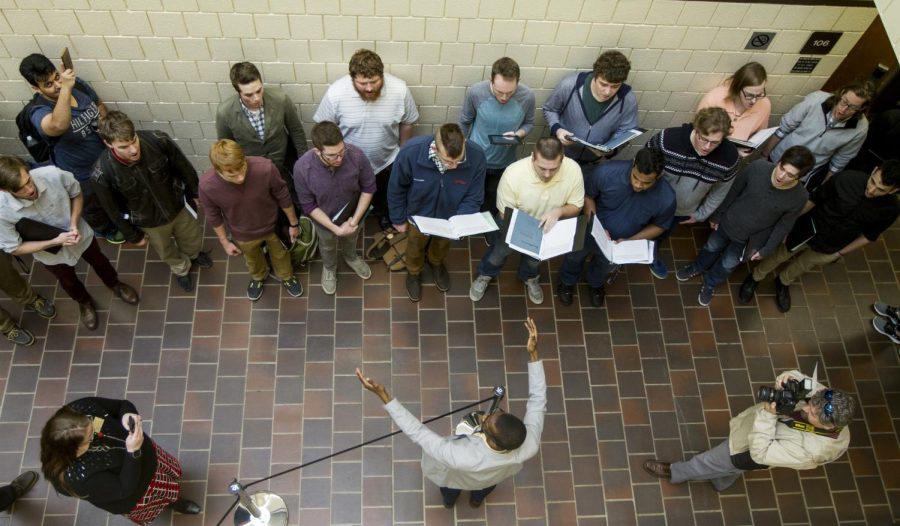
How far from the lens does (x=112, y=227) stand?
457cm

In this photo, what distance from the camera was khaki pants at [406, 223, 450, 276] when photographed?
15.4 ft

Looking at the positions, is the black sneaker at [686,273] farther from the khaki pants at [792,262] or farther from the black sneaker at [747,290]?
the khaki pants at [792,262]

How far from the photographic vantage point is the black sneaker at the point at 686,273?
535cm

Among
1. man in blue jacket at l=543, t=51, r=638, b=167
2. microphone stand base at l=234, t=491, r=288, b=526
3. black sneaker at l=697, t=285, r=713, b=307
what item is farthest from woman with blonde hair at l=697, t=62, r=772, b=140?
microphone stand base at l=234, t=491, r=288, b=526

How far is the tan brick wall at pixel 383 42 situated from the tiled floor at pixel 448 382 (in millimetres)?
1330

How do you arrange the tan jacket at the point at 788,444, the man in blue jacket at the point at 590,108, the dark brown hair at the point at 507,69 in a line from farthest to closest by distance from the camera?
the man in blue jacket at the point at 590,108 < the dark brown hair at the point at 507,69 < the tan jacket at the point at 788,444

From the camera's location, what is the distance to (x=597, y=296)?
5184 mm

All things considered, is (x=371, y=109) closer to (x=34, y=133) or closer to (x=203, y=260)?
(x=203, y=260)

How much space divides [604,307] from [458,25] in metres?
2.50

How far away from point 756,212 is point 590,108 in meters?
1.40

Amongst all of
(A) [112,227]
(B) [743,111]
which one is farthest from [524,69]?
(A) [112,227]

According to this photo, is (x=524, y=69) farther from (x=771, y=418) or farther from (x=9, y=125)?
(x=9, y=125)

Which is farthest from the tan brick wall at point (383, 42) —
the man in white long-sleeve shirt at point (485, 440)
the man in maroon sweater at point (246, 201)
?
the man in white long-sleeve shirt at point (485, 440)

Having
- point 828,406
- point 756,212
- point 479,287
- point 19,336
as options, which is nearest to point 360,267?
point 479,287
